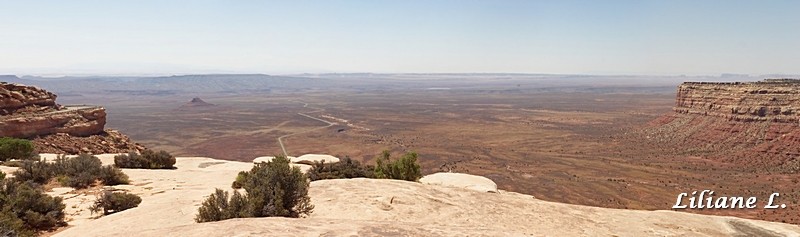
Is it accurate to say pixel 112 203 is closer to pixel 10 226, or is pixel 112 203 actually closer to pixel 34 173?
pixel 10 226

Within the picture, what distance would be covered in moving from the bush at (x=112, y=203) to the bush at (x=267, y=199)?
4112 millimetres

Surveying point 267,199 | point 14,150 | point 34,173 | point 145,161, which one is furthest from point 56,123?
point 267,199

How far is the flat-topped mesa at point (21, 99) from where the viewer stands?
1293 inches

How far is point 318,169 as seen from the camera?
1972 centimetres

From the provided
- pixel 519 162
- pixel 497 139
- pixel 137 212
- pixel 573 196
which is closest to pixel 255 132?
pixel 497 139

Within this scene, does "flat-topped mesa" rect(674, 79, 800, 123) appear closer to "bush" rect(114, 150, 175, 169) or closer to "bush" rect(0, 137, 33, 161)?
"bush" rect(114, 150, 175, 169)

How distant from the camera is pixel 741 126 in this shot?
2638 inches

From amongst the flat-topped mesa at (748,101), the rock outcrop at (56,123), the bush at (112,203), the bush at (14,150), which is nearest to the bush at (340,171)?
the bush at (112,203)

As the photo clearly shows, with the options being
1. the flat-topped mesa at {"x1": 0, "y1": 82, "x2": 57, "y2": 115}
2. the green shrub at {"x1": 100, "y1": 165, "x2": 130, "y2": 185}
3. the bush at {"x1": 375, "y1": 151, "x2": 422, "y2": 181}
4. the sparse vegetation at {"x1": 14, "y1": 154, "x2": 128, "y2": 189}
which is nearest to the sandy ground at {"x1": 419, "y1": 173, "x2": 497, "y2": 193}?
the bush at {"x1": 375, "y1": 151, "x2": 422, "y2": 181}

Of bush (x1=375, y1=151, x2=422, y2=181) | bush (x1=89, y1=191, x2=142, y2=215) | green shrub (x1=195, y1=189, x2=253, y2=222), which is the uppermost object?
green shrub (x1=195, y1=189, x2=253, y2=222)

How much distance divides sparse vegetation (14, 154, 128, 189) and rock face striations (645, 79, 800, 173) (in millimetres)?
67467

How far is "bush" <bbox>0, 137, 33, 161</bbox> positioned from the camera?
23.1 meters

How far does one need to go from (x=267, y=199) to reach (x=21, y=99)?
36507 millimetres

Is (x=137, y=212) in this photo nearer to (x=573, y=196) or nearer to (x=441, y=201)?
(x=441, y=201)
